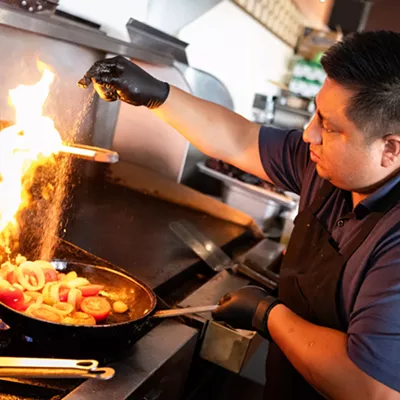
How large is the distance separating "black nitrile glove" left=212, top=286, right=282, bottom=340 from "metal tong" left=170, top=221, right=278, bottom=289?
420 mm

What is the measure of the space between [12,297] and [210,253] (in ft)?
2.64

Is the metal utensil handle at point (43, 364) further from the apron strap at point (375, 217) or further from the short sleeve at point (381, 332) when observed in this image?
the apron strap at point (375, 217)

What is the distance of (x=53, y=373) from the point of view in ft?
2.87

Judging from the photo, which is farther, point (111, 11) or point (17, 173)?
point (111, 11)

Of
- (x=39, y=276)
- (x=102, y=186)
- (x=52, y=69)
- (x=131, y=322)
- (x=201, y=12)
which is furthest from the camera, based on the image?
(x=201, y=12)

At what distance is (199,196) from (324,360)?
4.21ft

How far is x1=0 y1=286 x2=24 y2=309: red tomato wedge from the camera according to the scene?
1.07 m

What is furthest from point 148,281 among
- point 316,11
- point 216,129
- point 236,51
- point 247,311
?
point 316,11

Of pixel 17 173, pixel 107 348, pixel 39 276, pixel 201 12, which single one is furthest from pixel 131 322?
pixel 201 12

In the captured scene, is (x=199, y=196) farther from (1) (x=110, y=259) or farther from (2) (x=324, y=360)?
(2) (x=324, y=360)

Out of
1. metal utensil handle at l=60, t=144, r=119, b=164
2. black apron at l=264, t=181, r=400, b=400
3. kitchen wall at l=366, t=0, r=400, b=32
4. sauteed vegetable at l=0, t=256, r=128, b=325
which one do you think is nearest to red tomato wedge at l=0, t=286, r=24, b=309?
sauteed vegetable at l=0, t=256, r=128, b=325

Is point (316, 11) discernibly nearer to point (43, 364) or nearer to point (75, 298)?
point (75, 298)

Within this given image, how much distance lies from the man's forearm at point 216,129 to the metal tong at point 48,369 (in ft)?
3.00

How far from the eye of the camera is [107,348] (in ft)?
3.44
